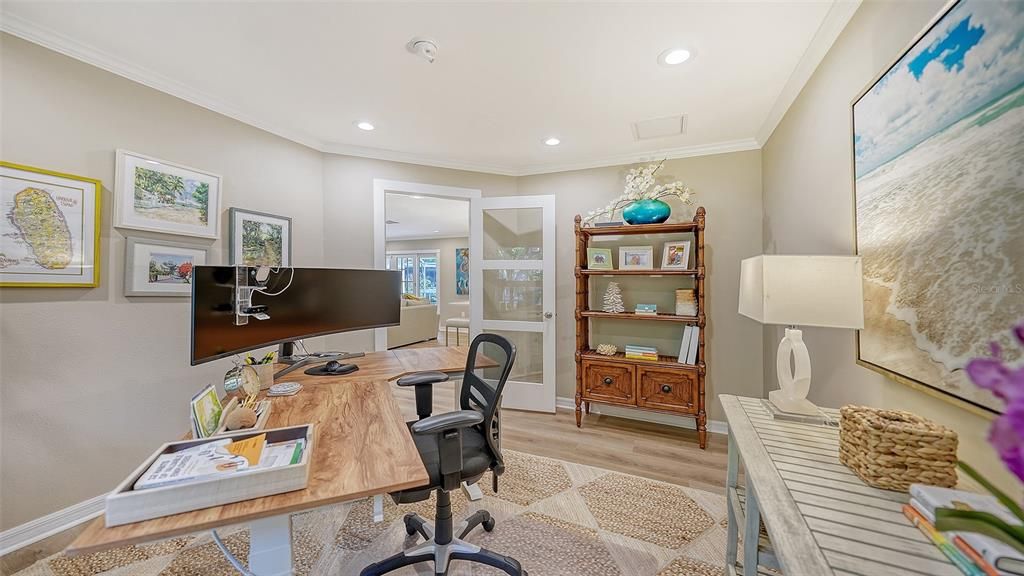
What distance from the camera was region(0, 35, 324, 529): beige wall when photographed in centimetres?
162

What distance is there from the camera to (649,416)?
3176 mm

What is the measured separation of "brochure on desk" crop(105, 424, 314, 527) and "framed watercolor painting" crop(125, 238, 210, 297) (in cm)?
151

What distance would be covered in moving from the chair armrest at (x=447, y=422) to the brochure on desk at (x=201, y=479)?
1.15ft

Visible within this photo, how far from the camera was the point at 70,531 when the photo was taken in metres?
1.74

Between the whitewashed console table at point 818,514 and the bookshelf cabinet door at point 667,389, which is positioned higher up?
the whitewashed console table at point 818,514

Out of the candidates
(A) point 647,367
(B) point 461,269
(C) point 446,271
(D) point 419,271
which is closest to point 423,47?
(A) point 647,367

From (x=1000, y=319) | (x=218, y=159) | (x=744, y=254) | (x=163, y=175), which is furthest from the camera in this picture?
(x=744, y=254)

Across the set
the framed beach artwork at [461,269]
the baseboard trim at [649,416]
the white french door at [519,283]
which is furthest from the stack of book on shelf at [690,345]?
the framed beach artwork at [461,269]

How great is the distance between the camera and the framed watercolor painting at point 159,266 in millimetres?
1955

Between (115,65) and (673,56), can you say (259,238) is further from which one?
(673,56)

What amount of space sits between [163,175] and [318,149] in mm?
1136

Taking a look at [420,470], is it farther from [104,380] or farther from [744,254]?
[744,254]

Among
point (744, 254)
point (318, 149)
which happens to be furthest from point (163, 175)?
point (744, 254)

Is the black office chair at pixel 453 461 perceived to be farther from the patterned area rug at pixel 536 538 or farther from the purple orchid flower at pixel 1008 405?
the purple orchid flower at pixel 1008 405
